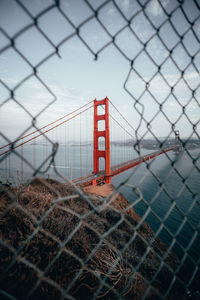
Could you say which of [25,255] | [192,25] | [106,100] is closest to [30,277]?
[25,255]

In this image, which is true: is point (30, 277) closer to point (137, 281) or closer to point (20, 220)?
point (20, 220)

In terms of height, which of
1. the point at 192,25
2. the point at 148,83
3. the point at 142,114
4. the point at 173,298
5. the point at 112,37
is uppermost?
the point at 192,25

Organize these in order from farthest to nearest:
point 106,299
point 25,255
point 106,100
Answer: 1. point 106,100
2. point 106,299
3. point 25,255

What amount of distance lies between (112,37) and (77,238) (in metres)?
1.47

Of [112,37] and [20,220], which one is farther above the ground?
[112,37]

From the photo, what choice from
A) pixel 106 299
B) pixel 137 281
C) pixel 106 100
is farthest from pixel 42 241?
pixel 106 100

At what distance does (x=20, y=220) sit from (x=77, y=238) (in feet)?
1.76

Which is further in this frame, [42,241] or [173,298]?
[173,298]

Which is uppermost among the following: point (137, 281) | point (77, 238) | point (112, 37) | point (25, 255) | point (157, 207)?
point (112, 37)

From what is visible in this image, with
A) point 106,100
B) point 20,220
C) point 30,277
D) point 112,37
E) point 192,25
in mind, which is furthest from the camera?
point 106,100

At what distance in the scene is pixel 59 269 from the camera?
99 centimetres

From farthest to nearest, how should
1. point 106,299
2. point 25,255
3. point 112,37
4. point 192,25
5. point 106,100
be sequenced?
point 106,100, point 106,299, point 25,255, point 192,25, point 112,37

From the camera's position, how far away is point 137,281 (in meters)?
1.35

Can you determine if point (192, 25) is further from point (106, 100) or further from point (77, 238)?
point (106, 100)
